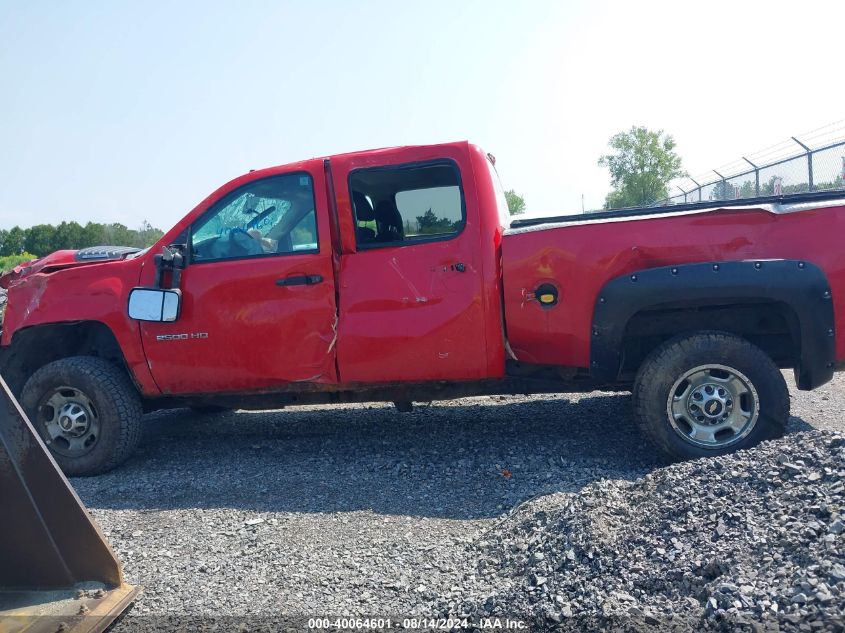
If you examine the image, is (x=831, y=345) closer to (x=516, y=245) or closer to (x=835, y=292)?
(x=835, y=292)

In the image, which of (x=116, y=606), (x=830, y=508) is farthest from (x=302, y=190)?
(x=830, y=508)

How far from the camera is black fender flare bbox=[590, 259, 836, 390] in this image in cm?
432

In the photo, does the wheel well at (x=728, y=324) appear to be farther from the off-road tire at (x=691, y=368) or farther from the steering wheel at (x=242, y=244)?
the steering wheel at (x=242, y=244)

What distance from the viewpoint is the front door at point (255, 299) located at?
5047 mm

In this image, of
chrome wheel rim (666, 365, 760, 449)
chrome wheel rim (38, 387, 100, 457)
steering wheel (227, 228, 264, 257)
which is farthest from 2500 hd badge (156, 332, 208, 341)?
chrome wheel rim (666, 365, 760, 449)

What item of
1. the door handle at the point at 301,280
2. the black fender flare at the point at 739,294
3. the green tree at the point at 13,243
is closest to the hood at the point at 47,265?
the door handle at the point at 301,280

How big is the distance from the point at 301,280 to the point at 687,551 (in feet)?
10.1

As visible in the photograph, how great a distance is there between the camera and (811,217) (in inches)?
173

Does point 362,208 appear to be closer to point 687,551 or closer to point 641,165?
point 687,551

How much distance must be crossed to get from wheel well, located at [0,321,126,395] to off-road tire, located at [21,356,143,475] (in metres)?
0.31

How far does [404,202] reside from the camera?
5.18 metres

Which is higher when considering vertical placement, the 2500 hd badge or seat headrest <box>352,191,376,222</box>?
seat headrest <box>352,191,376,222</box>

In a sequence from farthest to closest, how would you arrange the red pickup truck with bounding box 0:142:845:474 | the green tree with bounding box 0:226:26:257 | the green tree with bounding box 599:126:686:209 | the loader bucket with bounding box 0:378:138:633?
the green tree with bounding box 0:226:26:257, the green tree with bounding box 599:126:686:209, the red pickup truck with bounding box 0:142:845:474, the loader bucket with bounding box 0:378:138:633

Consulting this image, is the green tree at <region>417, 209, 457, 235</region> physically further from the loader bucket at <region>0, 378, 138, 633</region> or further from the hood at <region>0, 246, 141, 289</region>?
the loader bucket at <region>0, 378, 138, 633</region>
